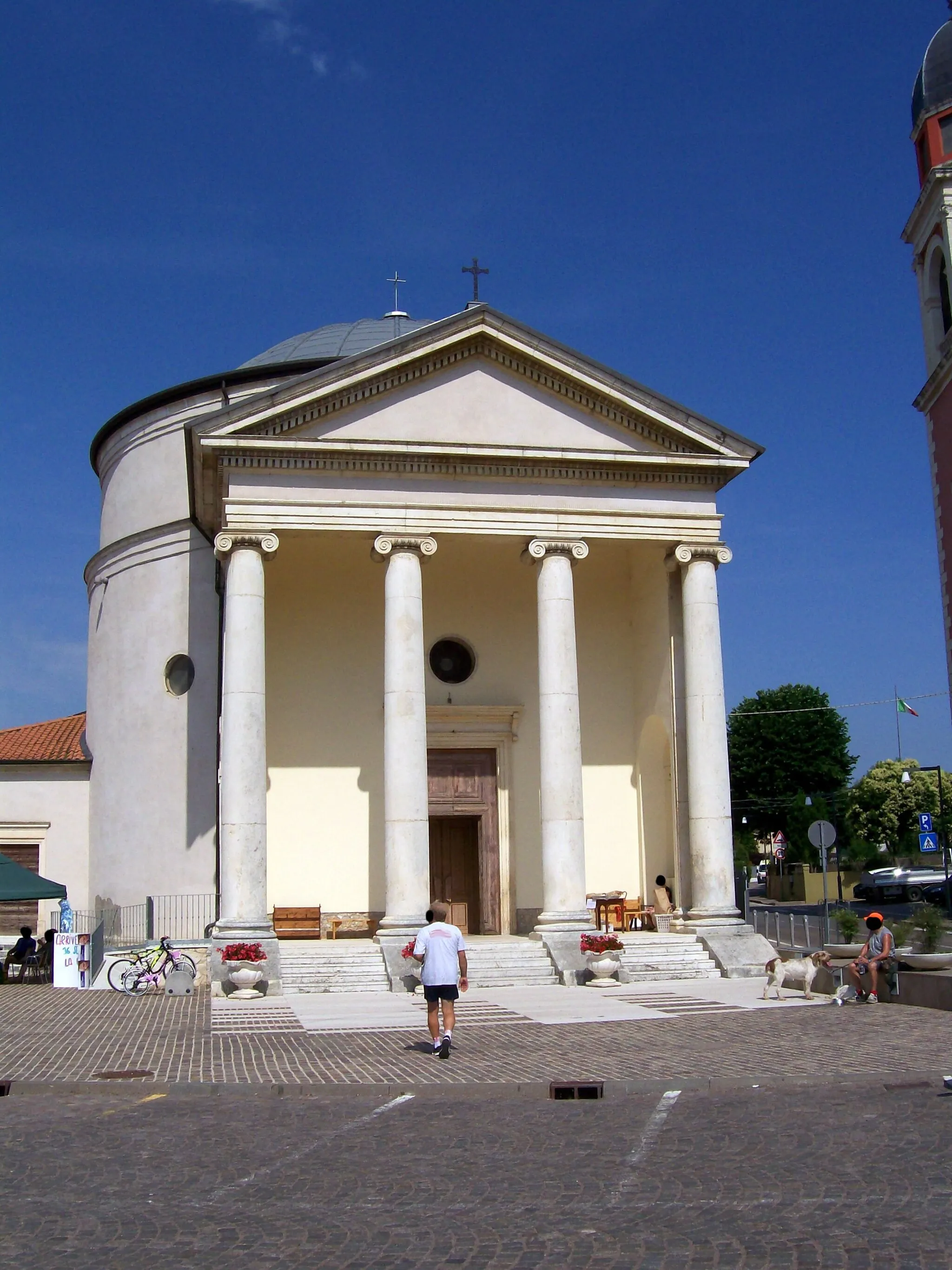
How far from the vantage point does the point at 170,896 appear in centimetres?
2788

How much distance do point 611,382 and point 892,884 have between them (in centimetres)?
3673

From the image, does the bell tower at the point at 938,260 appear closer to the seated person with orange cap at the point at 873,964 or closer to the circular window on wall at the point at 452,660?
the circular window on wall at the point at 452,660

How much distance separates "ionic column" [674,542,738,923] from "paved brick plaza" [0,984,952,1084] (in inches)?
217

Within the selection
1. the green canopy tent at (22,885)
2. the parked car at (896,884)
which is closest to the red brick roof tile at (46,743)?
the green canopy tent at (22,885)

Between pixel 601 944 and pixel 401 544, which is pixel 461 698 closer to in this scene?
pixel 401 544

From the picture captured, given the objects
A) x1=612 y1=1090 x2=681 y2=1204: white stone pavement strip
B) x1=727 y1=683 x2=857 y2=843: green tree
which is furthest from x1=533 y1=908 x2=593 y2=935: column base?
x1=727 y1=683 x2=857 y2=843: green tree

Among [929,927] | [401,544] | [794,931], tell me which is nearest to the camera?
[929,927]

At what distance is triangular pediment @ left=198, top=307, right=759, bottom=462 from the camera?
22.6m

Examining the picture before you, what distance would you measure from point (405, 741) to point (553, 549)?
4514 mm

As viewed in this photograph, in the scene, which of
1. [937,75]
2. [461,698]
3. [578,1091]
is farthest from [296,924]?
[937,75]

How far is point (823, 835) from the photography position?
77.9 feet

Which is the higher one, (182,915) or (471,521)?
(471,521)

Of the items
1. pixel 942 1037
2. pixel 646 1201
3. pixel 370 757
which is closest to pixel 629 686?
pixel 370 757

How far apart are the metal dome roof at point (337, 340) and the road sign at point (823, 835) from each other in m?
17.7
